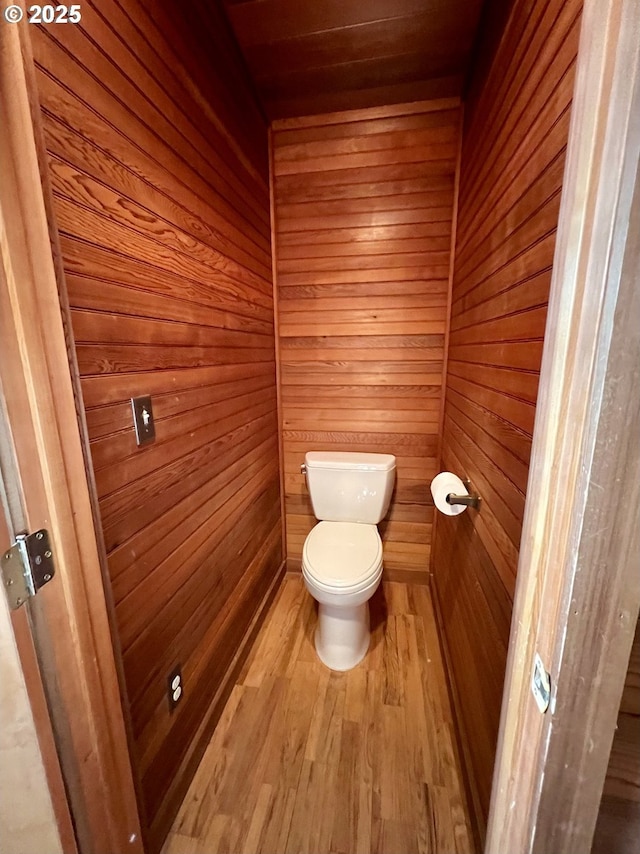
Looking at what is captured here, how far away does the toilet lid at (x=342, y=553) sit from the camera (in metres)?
1.43

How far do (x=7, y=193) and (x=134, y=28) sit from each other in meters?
0.69

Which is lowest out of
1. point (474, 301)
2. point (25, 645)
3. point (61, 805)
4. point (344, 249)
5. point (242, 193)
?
point (61, 805)

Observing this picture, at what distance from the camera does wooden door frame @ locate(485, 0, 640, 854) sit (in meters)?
0.35

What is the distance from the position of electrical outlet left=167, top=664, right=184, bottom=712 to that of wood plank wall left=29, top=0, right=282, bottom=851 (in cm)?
3

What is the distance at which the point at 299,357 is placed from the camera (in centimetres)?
195

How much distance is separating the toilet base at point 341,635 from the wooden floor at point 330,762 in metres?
0.05

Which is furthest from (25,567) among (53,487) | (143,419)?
(143,419)

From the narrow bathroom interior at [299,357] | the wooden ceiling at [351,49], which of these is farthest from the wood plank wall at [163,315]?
the wooden ceiling at [351,49]

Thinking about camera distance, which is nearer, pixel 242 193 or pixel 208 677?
pixel 208 677

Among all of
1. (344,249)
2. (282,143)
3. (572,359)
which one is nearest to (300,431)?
(344,249)

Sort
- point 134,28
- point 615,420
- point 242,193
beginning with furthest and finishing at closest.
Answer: point 242,193, point 134,28, point 615,420

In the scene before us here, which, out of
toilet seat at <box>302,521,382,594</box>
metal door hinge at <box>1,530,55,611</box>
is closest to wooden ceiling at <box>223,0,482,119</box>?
metal door hinge at <box>1,530,55,611</box>

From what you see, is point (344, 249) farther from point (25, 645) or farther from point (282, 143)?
point (25, 645)

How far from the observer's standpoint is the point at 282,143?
5.77ft
